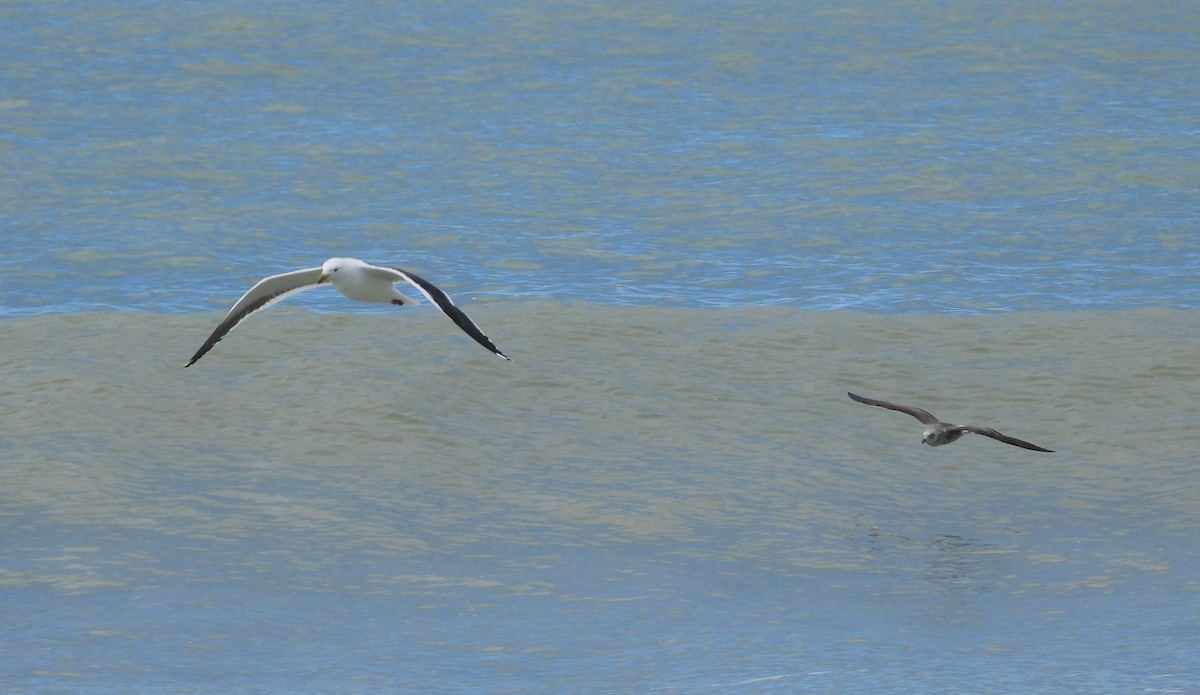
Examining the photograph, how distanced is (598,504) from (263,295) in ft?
12.5

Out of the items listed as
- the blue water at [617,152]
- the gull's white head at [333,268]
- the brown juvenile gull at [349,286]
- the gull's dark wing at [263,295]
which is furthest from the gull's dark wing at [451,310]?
the blue water at [617,152]

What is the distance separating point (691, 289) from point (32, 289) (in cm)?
894

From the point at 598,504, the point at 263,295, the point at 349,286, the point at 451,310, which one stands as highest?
the point at 451,310

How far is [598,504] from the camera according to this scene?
52.4 feet

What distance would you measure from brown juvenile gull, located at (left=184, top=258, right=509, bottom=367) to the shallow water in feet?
7.07

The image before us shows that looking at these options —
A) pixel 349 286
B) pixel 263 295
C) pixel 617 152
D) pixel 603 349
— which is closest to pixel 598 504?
pixel 263 295

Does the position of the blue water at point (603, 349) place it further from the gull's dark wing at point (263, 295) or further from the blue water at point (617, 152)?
the gull's dark wing at point (263, 295)

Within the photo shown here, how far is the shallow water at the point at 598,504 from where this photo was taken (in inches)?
481

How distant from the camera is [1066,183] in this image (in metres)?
27.9

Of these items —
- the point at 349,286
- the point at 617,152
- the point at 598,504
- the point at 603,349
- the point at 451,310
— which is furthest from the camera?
the point at 617,152

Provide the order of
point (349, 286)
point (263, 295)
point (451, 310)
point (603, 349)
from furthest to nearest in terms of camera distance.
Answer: point (603, 349)
point (263, 295)
point (349, 286)
point (451, 310)

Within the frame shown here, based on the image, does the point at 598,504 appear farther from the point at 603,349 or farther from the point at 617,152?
the point at 617,152

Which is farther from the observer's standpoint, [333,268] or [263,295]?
[263,295]

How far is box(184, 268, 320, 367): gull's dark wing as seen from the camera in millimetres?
13742
